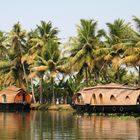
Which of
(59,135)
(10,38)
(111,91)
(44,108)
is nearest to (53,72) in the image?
(44,108)

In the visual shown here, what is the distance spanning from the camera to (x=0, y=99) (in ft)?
152

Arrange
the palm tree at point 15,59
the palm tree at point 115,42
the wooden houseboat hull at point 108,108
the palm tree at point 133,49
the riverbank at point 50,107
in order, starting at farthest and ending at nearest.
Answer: the palm tree at point 15,59
the riverbank at point 50,107
the palm tree at point 115,42
the palm tree at point 133,49
the wooden houseboat hull at point 108,108

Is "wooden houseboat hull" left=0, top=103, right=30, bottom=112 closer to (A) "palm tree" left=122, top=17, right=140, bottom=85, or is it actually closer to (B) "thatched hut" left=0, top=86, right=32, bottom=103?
(B) "thatched hut" left=0, top=86, right=32, bottom=103

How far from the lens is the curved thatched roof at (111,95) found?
32916 mm

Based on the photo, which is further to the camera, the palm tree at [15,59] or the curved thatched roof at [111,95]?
the palm tree at [15,59]

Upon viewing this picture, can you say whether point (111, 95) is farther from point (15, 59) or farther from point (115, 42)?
point (15, 59)

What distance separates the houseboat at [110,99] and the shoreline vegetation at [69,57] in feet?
9.90

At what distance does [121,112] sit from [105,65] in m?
11.1

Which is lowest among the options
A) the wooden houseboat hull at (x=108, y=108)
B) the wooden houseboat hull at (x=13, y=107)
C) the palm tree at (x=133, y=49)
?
the wooden houseboat hull at (x=108, y=108)

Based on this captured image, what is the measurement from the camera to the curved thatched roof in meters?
32.9

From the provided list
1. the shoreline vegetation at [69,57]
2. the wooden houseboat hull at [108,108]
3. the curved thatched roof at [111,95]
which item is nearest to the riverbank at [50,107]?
the shoreline vegetation at [69,57]

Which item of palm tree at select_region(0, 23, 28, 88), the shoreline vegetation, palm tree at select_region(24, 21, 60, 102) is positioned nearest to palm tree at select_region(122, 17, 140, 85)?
the shoreline vegetation

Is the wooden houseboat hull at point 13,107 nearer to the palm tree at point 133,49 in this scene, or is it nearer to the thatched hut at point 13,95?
the thatched hut at point 13,95

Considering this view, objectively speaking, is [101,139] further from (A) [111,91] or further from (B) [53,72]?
(B) [53,72]
